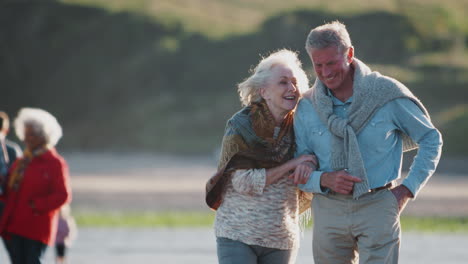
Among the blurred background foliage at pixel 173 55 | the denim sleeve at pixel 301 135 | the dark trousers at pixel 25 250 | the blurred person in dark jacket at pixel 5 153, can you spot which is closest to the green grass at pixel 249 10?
the blurred background foliage at pixel 173 55

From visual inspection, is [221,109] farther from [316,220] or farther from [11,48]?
[316,220]

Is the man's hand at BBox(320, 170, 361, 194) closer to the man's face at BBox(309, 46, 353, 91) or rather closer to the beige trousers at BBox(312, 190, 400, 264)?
the beige trousers at BBox(312, 190, 400, 264)

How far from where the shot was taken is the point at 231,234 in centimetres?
501

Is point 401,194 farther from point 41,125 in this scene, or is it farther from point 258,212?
point 41,125

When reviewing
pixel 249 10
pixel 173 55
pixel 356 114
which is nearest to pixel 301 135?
pixel 356 114

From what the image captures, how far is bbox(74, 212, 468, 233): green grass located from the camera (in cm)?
1447

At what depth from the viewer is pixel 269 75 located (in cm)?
505

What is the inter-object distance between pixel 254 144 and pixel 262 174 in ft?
0.58

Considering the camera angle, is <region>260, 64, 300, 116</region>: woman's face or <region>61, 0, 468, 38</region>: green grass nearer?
<region>260, 64, 300, 116</region>: woman's face

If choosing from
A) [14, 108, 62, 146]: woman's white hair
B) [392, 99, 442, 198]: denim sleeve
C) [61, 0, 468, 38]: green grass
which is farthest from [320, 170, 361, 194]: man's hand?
[61, 0, 468, 38]: green grass

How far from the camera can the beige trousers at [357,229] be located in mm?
4605

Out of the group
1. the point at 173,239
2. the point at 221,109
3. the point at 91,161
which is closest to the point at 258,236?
the point at 173,239

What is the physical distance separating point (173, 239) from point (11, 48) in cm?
4103

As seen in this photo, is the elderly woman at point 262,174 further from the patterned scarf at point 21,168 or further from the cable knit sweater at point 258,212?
the patterned scarf at point 21,168
